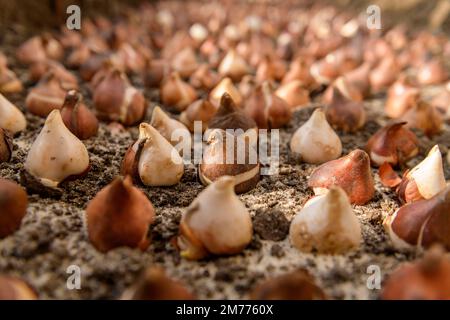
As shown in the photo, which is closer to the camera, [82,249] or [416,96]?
[82,249]

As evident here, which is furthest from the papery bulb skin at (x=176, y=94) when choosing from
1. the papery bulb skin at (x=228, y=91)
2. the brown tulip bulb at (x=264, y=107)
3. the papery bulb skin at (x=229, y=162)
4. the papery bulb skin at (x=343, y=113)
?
the papery bulb skin at (x=229, y=162)

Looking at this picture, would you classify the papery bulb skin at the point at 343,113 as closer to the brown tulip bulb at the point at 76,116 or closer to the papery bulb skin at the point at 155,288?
the brown tulip bulb at the point at 76,116

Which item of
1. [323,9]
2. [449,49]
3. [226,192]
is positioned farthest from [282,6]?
[226,192]

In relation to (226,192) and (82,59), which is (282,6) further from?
(226,192)

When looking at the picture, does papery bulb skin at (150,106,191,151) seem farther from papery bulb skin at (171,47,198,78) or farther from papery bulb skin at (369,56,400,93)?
papery bulb skin at (369,56,400,93)

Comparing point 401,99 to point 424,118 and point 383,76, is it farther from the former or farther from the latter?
point 383,76

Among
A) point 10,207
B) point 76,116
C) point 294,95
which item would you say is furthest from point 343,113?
point 10,207
